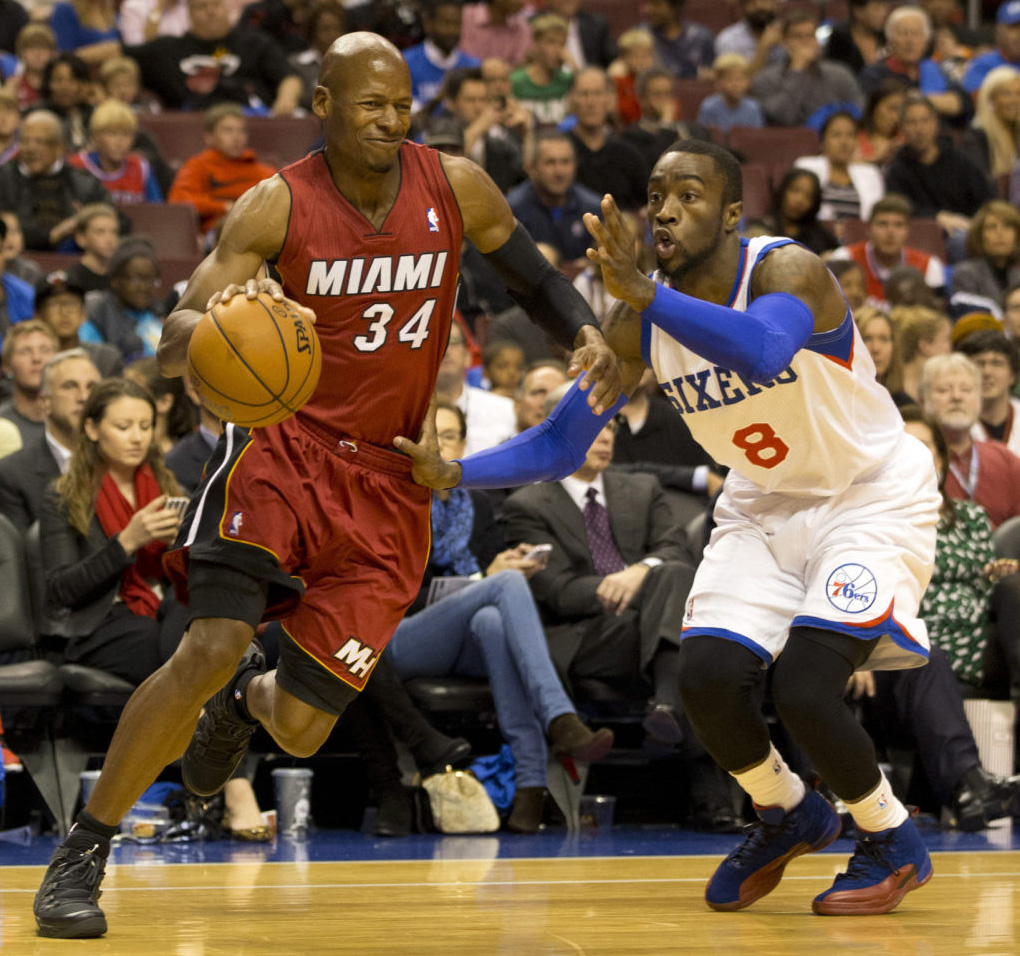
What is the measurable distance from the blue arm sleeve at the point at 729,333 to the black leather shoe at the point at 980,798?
2.90 meters

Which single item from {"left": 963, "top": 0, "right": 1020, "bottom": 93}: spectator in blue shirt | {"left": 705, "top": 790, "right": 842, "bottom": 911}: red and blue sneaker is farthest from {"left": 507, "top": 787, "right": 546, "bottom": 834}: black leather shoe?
{"left": 963, "top": 0, "right": 1020, "bottom": 93}: spectator in blue shirt

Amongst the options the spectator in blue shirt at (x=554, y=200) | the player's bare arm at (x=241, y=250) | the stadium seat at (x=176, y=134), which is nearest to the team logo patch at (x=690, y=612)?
the player's bare arm at (x=241, y=250)

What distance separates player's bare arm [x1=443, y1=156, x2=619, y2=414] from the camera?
4.06 m

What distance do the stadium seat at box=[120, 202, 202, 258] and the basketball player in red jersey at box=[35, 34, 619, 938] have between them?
620 centimetres

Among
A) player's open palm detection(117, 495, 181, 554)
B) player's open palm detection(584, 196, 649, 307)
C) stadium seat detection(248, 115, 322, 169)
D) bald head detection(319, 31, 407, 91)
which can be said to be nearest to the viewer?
player's open palm detection(584, 196, 649, 307)

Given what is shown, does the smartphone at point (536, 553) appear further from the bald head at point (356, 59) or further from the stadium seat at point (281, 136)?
the stadium seat at point (281, 136)

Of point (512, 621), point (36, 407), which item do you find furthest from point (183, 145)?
point (512, 621)

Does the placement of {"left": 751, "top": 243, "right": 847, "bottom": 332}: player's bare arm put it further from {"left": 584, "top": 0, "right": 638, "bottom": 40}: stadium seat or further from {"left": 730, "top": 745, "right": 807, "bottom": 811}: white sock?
{"left": 584, "top": 0, "right": 638, "bottom": 40}: stadium seat

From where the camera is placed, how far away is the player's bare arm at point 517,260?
160 inches

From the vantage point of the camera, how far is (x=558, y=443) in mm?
4203

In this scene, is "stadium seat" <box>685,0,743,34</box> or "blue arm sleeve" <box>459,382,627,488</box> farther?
"stadium seat" <box>685,0,743,34</box>

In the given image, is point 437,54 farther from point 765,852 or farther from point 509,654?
point 765,852

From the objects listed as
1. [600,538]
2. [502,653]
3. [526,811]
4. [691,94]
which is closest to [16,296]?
[600,538]

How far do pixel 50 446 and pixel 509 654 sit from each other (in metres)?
2.11
